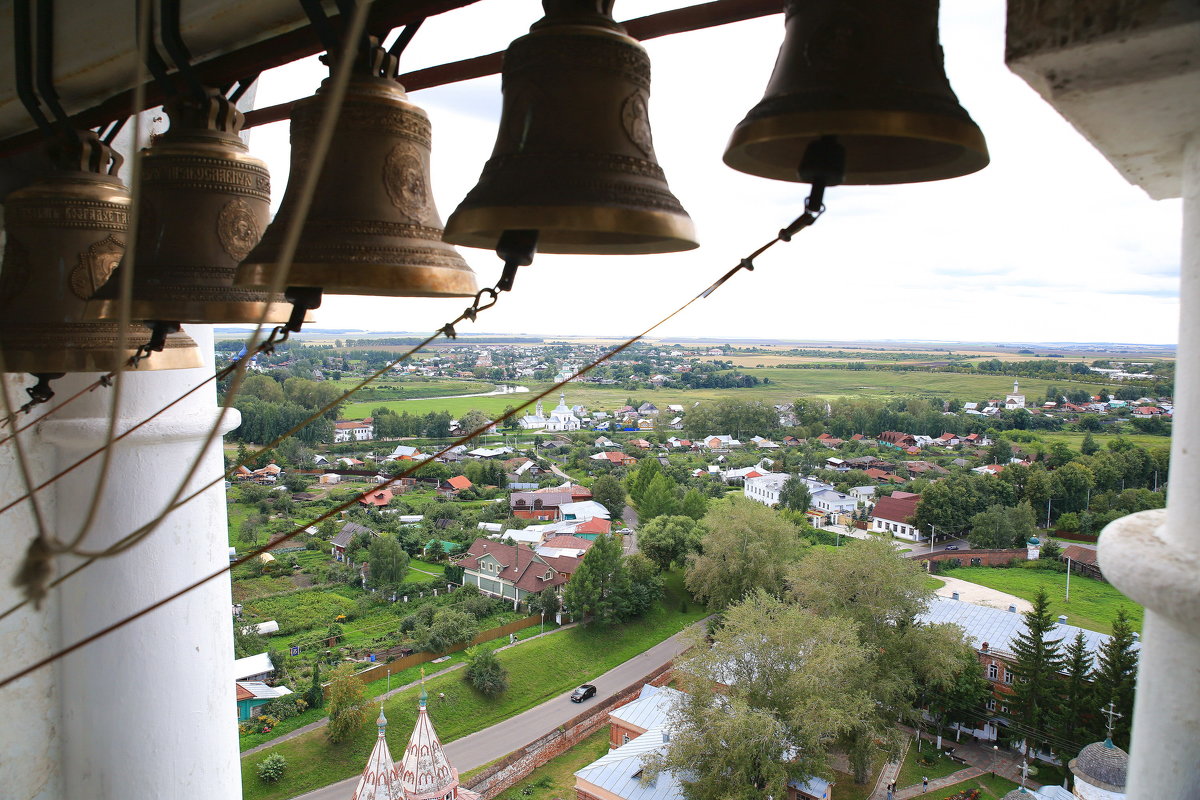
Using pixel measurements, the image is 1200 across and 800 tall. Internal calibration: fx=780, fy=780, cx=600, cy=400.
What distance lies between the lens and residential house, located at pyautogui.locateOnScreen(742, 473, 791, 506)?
29.5 m

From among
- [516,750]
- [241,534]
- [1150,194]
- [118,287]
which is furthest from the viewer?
[241,534]

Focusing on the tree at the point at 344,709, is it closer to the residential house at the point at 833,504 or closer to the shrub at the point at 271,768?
the shrub at the point at 271,768

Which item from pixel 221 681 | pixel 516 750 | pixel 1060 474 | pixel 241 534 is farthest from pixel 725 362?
pixel 221 681

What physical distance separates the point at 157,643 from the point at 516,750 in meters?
11.1

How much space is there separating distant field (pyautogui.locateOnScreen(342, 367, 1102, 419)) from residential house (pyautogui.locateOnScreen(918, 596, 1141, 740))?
72.5 ft

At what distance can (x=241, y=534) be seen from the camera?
811 inches

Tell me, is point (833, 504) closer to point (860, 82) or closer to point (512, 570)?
point (512, 570)

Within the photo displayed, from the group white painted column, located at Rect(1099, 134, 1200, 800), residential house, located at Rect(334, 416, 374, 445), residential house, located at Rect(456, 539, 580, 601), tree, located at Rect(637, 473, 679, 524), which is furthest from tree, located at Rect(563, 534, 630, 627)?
residential house, located at Rect(334, 416, 374, 445)

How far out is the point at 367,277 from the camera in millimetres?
1157

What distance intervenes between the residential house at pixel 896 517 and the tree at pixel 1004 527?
6.85ft

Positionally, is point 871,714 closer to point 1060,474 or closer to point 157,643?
point 157,643

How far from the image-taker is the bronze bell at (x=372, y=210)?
45.9 inches

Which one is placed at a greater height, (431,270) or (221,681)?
(431,270)

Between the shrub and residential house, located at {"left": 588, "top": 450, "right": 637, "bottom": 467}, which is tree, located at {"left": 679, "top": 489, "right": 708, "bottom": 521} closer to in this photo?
residential house, located at {"left": 588, "top": 450, "right": 637, "bottom": 467}
